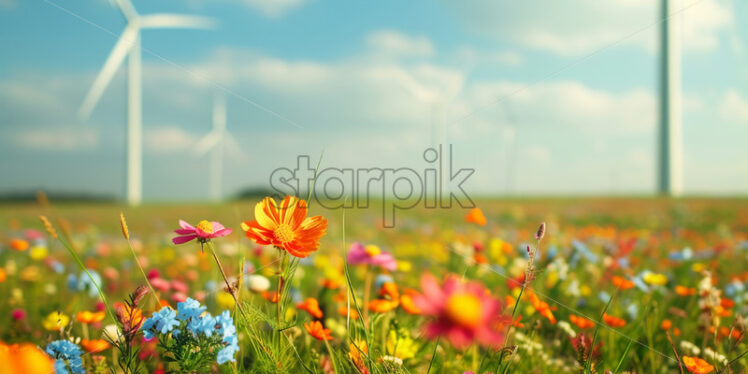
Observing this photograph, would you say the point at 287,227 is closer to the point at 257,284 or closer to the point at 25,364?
the point at 25,364

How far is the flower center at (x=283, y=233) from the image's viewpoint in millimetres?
1054

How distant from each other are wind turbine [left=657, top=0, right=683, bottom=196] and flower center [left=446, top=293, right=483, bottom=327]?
27.6 ft

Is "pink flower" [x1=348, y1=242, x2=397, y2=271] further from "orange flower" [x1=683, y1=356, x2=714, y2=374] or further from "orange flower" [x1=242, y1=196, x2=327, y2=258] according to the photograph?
"orange flower" [x1=683, y1=356, x2=714, y2=374]

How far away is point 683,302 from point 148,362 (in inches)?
96.7

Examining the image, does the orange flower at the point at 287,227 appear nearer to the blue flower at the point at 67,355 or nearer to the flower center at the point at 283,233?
the flower center at the point at 283,233

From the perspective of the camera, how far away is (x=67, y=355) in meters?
1.10

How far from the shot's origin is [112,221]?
8031 mm

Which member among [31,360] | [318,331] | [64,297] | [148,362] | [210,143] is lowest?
[64,297]

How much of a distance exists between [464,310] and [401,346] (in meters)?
0.91

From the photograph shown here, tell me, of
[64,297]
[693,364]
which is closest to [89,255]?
[64,297]

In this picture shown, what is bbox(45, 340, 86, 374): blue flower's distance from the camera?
1076 mm

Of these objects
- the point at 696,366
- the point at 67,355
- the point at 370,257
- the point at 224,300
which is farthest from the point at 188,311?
the point at 696,366

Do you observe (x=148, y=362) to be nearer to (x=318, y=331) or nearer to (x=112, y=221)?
(x=318, y=331)

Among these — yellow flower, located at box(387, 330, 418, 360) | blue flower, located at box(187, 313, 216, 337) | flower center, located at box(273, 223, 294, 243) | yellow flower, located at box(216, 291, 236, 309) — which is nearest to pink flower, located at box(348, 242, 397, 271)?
yellow flower, located at box(387, 330, 418, 360)
